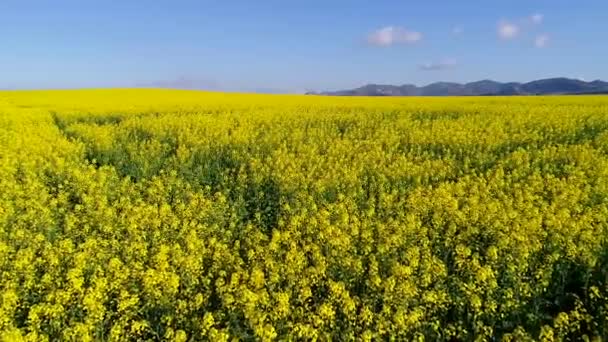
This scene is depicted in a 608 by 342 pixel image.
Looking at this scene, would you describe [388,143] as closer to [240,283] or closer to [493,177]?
[493,177]

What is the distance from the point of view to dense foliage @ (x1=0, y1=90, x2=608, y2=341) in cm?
544

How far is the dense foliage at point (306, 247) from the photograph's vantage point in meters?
5.44

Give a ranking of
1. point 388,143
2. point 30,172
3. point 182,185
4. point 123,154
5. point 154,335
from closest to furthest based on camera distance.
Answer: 1. point 154,335
2. point 182,185
3. point 30,172
4. point 123,154
5. point 388,143

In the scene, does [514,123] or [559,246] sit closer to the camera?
[559,246]

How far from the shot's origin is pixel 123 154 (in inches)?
585

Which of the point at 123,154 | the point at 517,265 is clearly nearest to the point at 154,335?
the point at 517,265

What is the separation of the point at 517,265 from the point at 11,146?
14.1 m

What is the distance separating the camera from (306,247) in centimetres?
711

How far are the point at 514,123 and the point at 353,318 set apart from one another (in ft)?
55.4

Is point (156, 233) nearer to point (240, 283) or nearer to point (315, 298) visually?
point (240, 283)

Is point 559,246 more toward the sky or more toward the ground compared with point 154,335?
more toward the sky

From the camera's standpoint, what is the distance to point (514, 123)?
19984mm

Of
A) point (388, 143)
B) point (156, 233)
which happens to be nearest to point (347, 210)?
point (156, 233)

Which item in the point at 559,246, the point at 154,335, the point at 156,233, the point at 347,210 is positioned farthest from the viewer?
the point at 347,210
